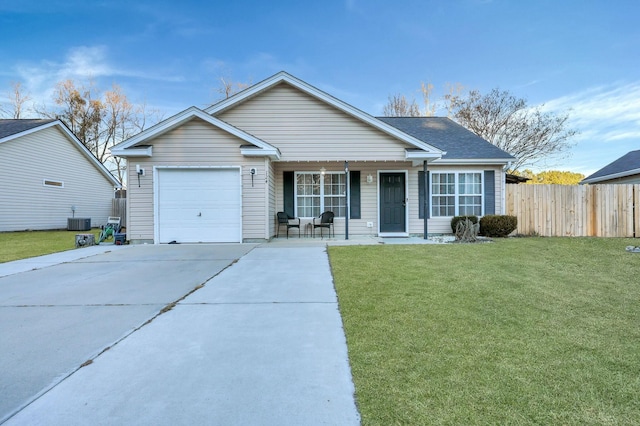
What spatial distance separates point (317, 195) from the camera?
10.9m

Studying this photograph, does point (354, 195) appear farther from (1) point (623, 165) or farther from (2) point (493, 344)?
(1) point (623, 165)

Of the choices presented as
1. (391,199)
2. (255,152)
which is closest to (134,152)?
(255,152)

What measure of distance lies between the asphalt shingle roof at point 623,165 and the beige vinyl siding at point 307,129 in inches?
538

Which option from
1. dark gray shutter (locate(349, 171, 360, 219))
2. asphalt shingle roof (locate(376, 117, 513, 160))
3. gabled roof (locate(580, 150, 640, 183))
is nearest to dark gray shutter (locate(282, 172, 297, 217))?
dark gray shutter (locate(349, 171, 360, 219))

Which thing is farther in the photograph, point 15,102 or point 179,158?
point 15,102

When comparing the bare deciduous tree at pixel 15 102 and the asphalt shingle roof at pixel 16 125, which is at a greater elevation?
the bare deciduous tree at pixel 15 102

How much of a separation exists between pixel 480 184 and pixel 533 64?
9.29 m

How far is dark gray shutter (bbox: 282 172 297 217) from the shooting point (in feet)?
35.3

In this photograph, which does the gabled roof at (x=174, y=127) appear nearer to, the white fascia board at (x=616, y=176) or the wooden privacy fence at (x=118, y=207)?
the wooden privacy fence at (x=118, y=207)

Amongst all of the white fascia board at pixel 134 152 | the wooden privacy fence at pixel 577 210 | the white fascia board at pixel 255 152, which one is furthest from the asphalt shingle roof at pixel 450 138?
the white fascia board at pixel 134 152

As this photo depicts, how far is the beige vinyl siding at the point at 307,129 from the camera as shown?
9945mm

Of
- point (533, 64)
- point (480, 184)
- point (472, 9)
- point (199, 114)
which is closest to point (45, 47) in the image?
point (199, 114)

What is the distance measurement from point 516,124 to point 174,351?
24385 mm

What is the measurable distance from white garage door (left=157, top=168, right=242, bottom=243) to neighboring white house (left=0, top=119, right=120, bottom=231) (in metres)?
9.90
